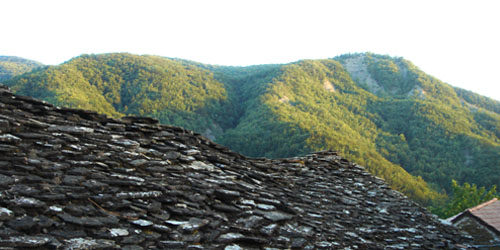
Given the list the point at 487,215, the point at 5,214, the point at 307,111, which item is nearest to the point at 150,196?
the point at 5,214

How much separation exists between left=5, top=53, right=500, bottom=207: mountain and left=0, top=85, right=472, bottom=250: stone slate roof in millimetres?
54176

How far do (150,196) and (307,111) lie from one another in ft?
278

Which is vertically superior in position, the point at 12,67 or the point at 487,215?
the point at 12,67

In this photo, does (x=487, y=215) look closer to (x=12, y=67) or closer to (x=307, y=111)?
(x=307, y=111)

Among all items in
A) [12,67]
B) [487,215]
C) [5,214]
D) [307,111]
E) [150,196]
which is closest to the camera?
[5,214]

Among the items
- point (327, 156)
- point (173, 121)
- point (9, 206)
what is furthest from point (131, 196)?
point (173, 121)

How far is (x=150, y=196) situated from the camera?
362cm

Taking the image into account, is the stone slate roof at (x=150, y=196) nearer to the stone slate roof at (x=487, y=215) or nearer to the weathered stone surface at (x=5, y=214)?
the weathered stone surface at (x=5, y=214)

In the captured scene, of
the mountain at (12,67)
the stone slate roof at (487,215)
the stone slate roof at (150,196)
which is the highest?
the mountain at (12,67)

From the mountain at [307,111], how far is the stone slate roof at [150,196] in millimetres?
54176

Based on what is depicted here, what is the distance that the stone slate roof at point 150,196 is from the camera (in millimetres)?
2834

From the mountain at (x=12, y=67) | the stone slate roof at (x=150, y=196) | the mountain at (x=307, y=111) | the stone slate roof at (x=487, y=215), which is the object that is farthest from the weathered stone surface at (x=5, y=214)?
the mountain at (x=12, y=67)

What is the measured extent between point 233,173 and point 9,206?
2.98m

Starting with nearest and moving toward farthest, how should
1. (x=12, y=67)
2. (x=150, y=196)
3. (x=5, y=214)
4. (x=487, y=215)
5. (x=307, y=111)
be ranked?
(x=5, y=214)
(x=150, y=196)
(x=487, y=215)
(x=307, y=111)
(x=12, y=67)
